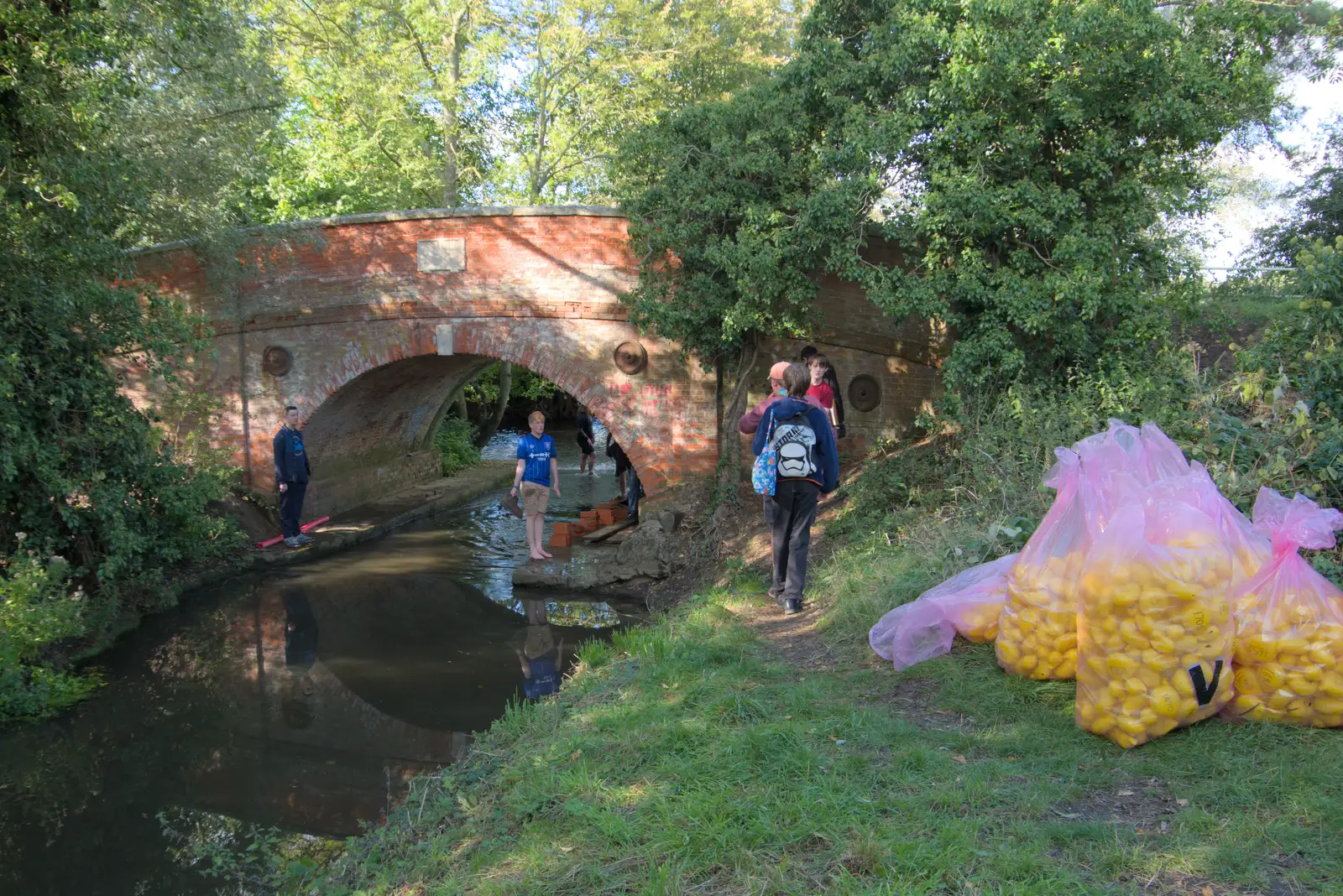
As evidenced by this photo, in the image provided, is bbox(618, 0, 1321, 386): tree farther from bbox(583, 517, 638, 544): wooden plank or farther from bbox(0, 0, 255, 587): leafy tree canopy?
bbox(0, 0, 255, 587): leafy tree canopy

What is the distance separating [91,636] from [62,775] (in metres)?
2.58

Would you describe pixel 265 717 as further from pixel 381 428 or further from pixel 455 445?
pixel 455 445

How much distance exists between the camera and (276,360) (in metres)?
12.0

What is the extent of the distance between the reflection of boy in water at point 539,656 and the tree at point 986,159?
3.59 m

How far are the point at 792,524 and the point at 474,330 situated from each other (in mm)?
6515

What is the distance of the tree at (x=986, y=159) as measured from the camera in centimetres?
722

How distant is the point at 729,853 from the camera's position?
3.04 m

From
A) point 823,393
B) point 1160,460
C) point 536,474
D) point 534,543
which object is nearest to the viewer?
point 1160,460

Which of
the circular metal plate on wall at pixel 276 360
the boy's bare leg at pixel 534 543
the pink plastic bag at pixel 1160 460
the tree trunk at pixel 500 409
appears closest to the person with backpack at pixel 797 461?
the pink plastic bag at pixel 1160 460

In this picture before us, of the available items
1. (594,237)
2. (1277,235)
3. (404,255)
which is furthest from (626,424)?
(1277,235)

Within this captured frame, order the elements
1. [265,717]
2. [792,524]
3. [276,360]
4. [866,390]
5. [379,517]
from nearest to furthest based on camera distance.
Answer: [792,524] < [265,717] < [866,390] < [276,360] < [379,517]

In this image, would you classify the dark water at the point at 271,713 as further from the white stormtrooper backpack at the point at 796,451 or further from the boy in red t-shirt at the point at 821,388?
the boy in red t-shirt at the point at 821,388

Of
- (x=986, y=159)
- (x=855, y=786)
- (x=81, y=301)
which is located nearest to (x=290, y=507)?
(x=81, y=301)

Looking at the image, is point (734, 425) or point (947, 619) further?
point (734, 425)
